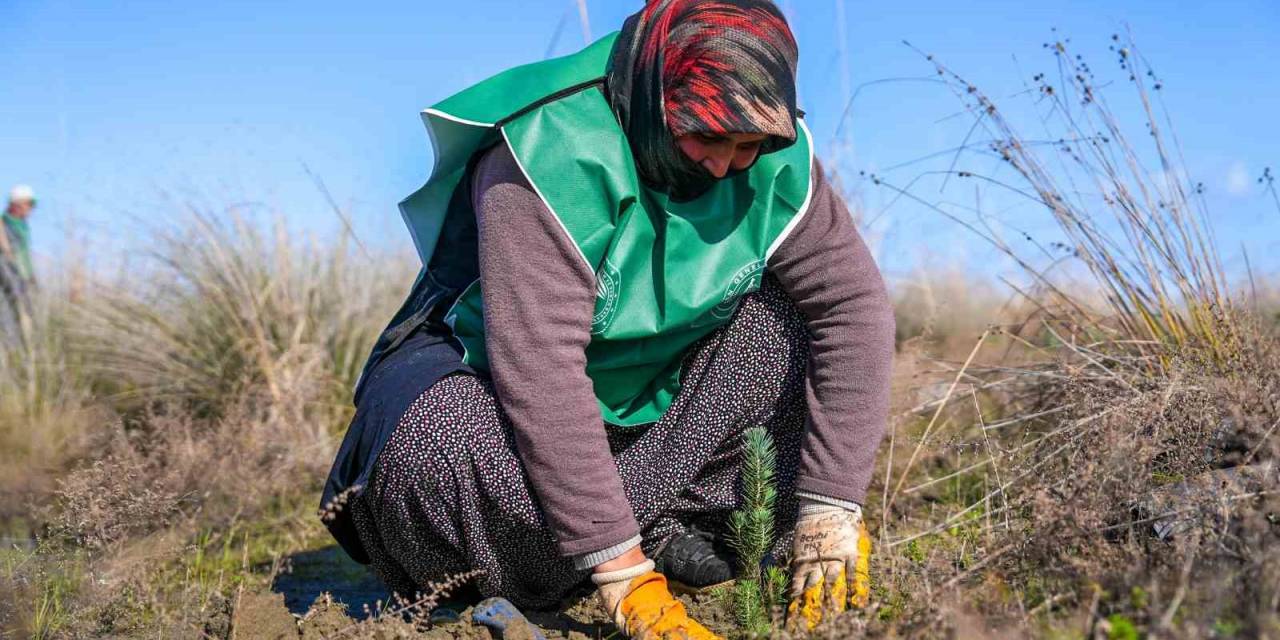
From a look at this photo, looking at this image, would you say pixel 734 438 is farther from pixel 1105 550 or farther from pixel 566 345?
pixel 1105 550

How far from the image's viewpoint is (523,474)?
2158 mm

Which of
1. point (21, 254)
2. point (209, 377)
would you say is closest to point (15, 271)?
point (21, 254)

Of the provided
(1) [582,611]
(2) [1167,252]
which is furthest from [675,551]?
(2) [1167,252]

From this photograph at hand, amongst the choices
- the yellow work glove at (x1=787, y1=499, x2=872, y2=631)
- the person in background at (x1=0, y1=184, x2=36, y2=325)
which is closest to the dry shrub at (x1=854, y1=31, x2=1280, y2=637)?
the yellow work glove at (x1=787, y1=499, x2=872, y2=631)

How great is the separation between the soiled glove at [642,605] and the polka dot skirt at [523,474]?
21 cm

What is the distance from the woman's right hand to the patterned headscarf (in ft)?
2.57

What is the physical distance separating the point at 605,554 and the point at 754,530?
1.12ft

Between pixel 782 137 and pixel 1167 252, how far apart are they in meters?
1.52

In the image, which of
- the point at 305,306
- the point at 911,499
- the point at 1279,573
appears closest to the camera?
the point at 1279,573

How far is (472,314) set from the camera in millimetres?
2311

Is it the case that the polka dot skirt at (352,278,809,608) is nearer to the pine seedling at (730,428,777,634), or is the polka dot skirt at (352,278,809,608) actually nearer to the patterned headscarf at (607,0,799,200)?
the pine seedling at (730,428,777,634)

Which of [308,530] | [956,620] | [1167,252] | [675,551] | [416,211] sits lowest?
[308,530]

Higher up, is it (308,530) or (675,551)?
(675,551)

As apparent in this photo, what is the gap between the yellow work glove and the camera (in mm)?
2107
